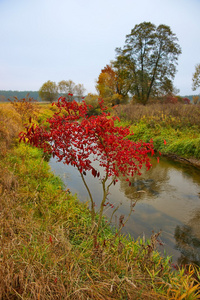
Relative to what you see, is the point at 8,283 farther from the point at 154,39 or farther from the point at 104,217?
the point at 154,39

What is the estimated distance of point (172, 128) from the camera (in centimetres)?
1215

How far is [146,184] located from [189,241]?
2.88 m

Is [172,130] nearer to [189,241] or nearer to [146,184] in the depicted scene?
[146,184]

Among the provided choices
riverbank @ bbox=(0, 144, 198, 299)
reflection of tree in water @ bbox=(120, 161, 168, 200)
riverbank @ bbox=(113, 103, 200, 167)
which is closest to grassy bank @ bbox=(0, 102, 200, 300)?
riverbank @ bbox=(0, 144, 198, 299)

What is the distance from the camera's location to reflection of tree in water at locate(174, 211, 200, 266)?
11.7 ft

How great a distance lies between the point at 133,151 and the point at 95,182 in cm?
387

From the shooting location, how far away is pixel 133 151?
11.1 feet

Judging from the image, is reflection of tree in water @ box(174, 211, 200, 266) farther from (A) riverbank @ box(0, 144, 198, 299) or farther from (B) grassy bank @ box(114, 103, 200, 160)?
(B) grassy bank @ box(114, 103, 200, 160)

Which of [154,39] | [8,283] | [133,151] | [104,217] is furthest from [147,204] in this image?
[154,39]

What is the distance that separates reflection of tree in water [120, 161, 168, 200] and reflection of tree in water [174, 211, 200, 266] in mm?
1404

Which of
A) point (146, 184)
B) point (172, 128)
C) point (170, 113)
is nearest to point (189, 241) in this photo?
point (146, 184)

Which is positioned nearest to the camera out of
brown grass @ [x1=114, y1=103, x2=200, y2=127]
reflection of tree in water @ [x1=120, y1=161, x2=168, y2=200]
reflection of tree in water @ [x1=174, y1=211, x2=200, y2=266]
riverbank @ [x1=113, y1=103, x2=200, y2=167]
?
reflection of tree in water @ [x1=174, y1=211, x2=200, y2=266]

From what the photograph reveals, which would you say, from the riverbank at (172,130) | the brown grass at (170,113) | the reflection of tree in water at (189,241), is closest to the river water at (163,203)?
the reflection of tree in water at (189,241)

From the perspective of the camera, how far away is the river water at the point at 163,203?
4023 millimetres
